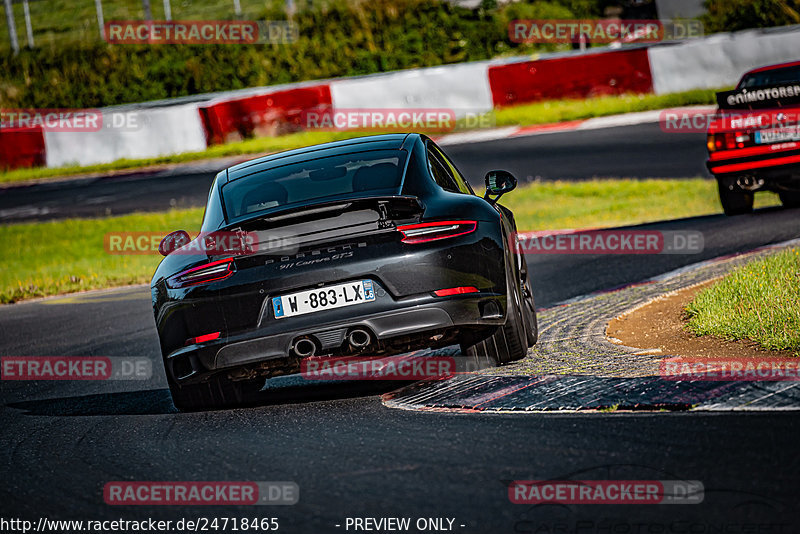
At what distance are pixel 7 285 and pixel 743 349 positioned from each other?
1098 centimetres

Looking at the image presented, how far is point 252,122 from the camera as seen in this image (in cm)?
2709

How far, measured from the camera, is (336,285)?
577 centimetres

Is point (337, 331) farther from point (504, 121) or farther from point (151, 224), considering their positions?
point (504, 121)

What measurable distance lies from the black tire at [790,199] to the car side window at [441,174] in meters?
7.80

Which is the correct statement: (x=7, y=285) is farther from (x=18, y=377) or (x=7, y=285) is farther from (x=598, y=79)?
(x=598, y=79)

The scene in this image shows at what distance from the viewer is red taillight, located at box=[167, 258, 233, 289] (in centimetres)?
589

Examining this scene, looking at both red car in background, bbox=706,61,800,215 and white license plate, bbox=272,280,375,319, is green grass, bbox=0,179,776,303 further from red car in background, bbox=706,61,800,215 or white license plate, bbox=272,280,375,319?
white license plate, bbox=272,280,375,319

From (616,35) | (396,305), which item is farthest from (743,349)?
(616,35)

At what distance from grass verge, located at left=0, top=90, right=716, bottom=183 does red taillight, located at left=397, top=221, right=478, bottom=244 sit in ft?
64.5

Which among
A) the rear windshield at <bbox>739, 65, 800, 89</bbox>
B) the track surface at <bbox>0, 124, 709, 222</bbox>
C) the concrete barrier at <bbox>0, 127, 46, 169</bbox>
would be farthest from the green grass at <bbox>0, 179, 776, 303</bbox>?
the concrete barrier at <bbox>0, 127, 46, 169</bbox>

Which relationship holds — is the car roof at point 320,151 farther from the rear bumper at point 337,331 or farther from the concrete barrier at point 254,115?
the concrete barrier at point 254,115

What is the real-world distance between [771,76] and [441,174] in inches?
291

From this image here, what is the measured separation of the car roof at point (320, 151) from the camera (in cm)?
679

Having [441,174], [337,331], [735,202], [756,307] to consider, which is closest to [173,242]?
[337,331]
